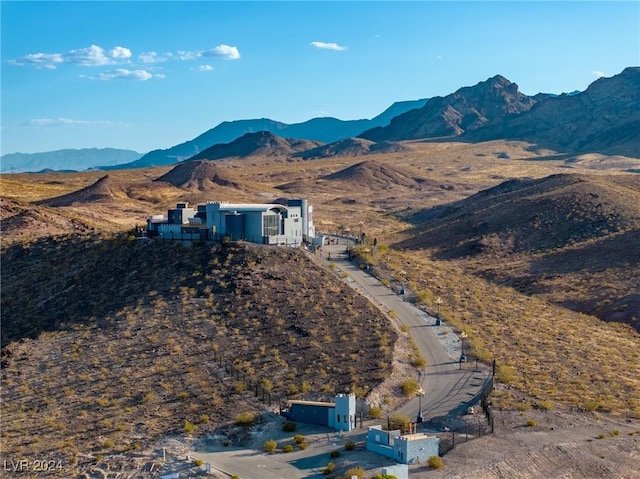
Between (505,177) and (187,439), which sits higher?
(505,177)

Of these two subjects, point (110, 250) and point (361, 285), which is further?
point (110, 250)

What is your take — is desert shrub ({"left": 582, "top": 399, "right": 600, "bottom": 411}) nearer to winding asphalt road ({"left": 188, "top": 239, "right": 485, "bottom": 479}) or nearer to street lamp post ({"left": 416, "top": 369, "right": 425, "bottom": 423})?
winding asphalt road ({"left": 188, "top": 239, "right": 485, "bottom": 479})

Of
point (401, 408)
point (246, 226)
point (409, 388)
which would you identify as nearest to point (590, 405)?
point (409, 388)

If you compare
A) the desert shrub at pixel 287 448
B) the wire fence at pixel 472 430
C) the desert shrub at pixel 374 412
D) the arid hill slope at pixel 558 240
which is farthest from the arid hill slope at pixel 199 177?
the desert shrub at pixel 287 448

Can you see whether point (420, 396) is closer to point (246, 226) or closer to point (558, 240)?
point (246, 226)

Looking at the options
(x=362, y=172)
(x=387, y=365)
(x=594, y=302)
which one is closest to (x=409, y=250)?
(x=594, y=302)

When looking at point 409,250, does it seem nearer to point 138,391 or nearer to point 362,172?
point 138,391
